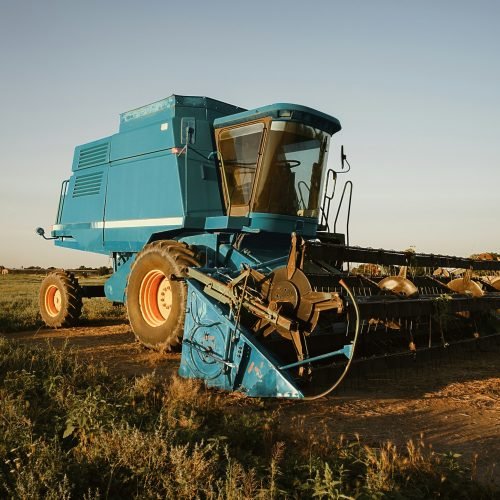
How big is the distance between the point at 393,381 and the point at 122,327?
245 inches

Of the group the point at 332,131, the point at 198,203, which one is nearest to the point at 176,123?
the point at 198,203

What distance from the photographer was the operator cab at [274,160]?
6863 millimetres

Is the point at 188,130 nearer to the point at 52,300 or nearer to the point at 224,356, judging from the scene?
the point at 224,356

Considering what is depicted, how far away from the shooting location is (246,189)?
7.15 m

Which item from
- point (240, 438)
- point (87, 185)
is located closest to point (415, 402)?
point (240, 438)

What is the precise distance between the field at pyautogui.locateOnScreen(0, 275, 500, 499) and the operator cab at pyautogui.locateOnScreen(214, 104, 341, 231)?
8.72ft

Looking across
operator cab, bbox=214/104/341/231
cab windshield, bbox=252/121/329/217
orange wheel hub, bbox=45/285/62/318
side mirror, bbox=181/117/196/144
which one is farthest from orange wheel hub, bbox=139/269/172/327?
orange wheel hub, bbox=45/285/62/318

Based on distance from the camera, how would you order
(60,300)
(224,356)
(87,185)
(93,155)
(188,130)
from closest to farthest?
1. (224,356)
2. (188,130)
3. (93,155)
4. (87,185)
5. (60,300)

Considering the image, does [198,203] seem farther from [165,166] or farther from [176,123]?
[176,123]

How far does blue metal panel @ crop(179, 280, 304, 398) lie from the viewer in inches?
179

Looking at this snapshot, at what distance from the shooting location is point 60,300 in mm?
10289

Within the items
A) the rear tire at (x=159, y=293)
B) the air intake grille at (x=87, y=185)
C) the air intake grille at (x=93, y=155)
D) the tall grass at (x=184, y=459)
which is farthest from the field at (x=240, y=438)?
the air intake grille at (x=93, y=155)

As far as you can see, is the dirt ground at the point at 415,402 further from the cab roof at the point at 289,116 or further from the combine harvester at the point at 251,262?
the cab roof at the point at 289,116

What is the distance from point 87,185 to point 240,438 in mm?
7795
